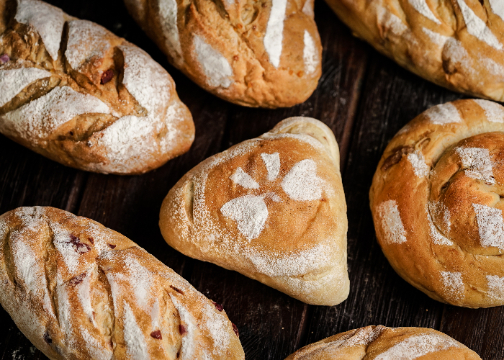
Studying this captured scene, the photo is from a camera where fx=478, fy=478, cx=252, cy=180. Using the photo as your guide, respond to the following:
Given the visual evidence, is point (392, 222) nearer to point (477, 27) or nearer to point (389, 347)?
point (389, 347)

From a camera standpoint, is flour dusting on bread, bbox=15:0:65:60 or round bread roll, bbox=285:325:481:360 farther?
flour dusting on bread, bbox=15:0:65:60

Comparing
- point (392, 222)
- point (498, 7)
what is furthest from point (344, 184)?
point (498, 7)

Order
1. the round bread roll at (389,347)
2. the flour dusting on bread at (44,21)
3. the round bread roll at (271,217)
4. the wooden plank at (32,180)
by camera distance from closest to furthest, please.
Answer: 1. the round bread roll at (389,347)
2. the round bread roll at (271,217)
3. the flour dusting on bread at (44,21)
4. the wooden plank at (32,180)

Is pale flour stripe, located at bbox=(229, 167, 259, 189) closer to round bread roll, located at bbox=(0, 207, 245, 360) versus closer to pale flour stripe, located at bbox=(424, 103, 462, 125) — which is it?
round bread roll, located at bbox=(0, 207, 245, 360)

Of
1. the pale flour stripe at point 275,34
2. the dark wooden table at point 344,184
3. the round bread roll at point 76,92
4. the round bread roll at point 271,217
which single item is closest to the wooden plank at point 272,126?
the dark wooden table at point 344,184

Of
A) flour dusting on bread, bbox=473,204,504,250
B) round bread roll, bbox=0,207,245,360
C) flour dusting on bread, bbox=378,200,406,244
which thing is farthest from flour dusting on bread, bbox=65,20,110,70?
flour dusting on bread, bbox=473,204,504,250

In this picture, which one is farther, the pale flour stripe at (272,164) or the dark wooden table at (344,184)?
the dark wooden table at (344,184)

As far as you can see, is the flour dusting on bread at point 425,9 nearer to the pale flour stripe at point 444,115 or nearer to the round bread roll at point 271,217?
the pale flour stripe at point 444,115
